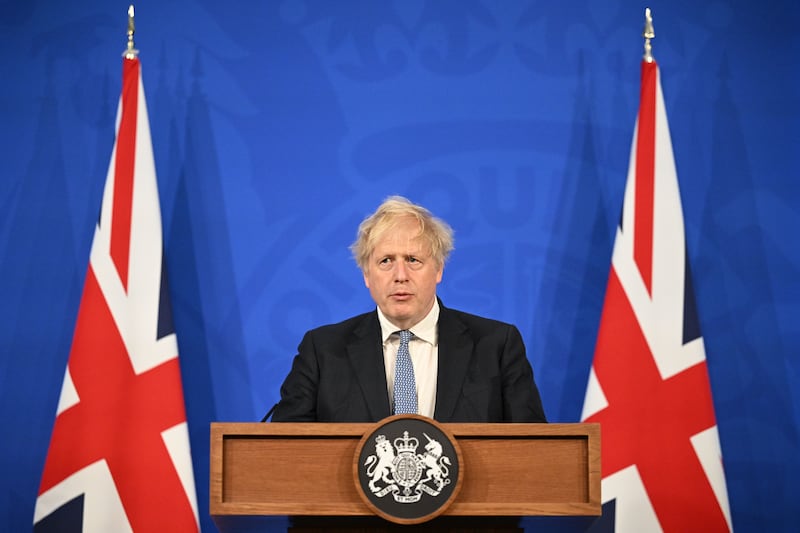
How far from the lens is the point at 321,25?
3773 millimetres

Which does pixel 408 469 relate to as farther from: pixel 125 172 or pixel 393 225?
pixel 125 172

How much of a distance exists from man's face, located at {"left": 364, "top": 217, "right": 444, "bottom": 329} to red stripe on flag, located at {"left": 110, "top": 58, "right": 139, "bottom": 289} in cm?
121

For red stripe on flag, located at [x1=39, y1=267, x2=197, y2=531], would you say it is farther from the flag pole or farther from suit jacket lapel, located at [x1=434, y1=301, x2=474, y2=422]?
the flag pole

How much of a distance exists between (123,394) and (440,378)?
4.58ft

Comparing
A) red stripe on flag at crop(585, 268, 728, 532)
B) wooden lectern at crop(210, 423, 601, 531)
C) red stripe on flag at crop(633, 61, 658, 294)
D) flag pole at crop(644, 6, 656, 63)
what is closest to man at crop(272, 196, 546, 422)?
wooden lectern at crop(210, 423, 601, 531)

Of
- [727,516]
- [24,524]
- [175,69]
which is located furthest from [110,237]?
[727,516]

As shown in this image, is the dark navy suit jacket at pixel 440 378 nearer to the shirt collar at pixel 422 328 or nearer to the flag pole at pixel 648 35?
the shirt collar at pixel 422 328

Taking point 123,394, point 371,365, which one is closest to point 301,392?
point 371,365

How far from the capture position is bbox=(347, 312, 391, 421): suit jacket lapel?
7.41ft

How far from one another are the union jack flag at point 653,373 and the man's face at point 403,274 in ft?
3.60

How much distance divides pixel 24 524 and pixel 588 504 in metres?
2.53

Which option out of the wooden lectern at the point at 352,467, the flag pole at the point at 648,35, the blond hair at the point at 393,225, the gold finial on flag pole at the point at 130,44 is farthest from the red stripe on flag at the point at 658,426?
the gold finial on flag pole at the point at 130,44

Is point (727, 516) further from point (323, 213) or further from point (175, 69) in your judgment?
point (175, 69)

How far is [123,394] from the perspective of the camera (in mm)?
3229
